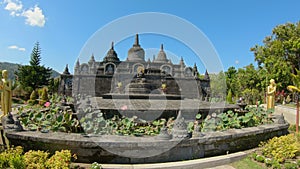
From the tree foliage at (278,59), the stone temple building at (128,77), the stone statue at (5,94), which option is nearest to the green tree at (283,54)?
the tree foliage at (278,59)

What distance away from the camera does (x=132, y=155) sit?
3.81 meters

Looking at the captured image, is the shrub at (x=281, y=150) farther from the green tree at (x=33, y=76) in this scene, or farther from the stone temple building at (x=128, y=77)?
the green tree at (x=33, y=76)

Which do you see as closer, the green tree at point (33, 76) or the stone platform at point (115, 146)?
the stone platform at point (115, 146)

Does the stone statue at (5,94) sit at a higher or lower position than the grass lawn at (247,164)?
higher

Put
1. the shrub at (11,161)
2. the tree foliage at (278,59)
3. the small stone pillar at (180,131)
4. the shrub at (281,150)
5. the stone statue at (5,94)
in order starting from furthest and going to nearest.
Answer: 1. the tree foliage at (278,59)
2. the stone statue at (5,94)
3. the shrub at (281,150)
4. the small stone pillar at (180,131)
5. the shrub at (11,161)

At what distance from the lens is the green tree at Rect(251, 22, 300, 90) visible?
74.9 feet

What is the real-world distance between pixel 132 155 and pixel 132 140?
0.28 meters

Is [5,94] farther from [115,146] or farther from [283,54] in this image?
[283,54]

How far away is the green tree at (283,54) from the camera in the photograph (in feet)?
74.9

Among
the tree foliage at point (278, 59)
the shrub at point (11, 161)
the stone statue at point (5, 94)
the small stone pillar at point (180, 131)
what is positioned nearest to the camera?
the shrub at point (11, 161)

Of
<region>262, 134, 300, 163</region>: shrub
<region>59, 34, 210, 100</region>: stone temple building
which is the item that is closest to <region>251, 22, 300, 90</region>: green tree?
<region>59, 34, 210, 100</region>: stone temple building

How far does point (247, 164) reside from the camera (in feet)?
13.5

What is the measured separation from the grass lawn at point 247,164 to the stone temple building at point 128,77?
63.9 ft

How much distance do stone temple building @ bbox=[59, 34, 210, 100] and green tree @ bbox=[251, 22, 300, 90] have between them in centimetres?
861
